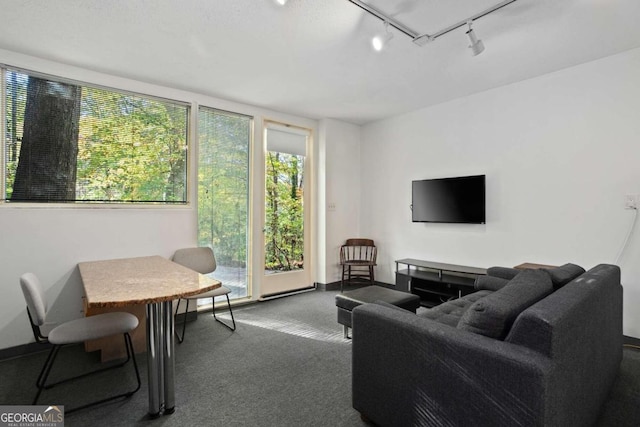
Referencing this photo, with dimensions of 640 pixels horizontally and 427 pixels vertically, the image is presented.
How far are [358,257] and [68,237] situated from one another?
12.5 ft

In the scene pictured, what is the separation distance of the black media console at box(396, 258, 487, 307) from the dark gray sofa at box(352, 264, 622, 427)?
1685mm

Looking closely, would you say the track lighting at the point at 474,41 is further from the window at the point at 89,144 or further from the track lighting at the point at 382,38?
the window at the point at 89,144

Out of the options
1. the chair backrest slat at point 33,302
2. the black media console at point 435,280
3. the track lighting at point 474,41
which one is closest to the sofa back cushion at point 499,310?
the track lighting at point 474,41

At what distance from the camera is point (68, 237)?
2.98m

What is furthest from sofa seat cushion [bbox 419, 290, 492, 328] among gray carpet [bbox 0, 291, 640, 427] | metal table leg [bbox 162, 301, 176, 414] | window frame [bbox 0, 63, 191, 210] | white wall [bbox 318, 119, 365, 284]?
window frame [bbox 0, 63, 191, 210]

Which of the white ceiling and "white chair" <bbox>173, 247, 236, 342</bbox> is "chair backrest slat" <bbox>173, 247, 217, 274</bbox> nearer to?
"white chair" <bbox>173, 247, 236, 342</bbox>

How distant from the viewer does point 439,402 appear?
1399 millimetres

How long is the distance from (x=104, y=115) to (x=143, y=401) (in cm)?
276

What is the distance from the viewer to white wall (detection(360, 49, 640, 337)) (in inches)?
114

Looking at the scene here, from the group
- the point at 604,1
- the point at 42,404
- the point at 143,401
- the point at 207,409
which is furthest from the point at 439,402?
the point at 604,1

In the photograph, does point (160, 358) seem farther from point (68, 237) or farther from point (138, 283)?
point (68, 237)

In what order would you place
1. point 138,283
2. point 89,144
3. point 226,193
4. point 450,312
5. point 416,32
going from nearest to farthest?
point 138,283 → point 450,312 → point 416,32 → point 89,144 → point 226,193

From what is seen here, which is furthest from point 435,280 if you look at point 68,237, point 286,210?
point 68,237

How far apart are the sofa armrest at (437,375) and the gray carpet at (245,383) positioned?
38cm
